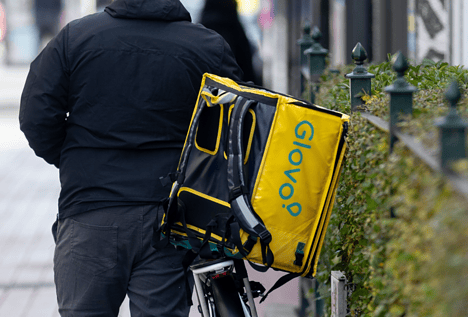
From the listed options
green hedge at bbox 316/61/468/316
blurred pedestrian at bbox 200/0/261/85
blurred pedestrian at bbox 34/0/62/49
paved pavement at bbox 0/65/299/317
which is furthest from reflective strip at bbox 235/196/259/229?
blurred pedestrian at bbox 34/0/62/49

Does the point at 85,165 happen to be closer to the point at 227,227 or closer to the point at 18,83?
the point at 227,227

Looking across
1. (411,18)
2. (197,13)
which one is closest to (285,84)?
(197,13)

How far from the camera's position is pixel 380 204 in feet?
5.98

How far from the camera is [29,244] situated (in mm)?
6020

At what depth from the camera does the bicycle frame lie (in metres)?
2.51

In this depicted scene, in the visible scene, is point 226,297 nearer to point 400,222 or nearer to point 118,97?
point 118,97

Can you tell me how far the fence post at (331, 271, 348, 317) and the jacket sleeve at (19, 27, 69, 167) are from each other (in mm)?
1255

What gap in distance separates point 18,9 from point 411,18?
14135 mm

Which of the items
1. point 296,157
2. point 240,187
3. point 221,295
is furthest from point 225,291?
point 296,157

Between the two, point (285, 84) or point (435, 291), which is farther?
point (285, 84)

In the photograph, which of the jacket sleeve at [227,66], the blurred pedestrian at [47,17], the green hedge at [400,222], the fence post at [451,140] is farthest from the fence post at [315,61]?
the blurred pedestrian at [47,17]

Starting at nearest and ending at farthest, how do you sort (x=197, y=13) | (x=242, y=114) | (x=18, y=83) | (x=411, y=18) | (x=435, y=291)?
(x=435, y=291) → (x=242, y=114) → (x=411, y=18) → (x=197, y=13) → (x=18, y=83)

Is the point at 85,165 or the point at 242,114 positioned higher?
the point at 242,114

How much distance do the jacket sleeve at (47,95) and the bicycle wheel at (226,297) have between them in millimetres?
895
